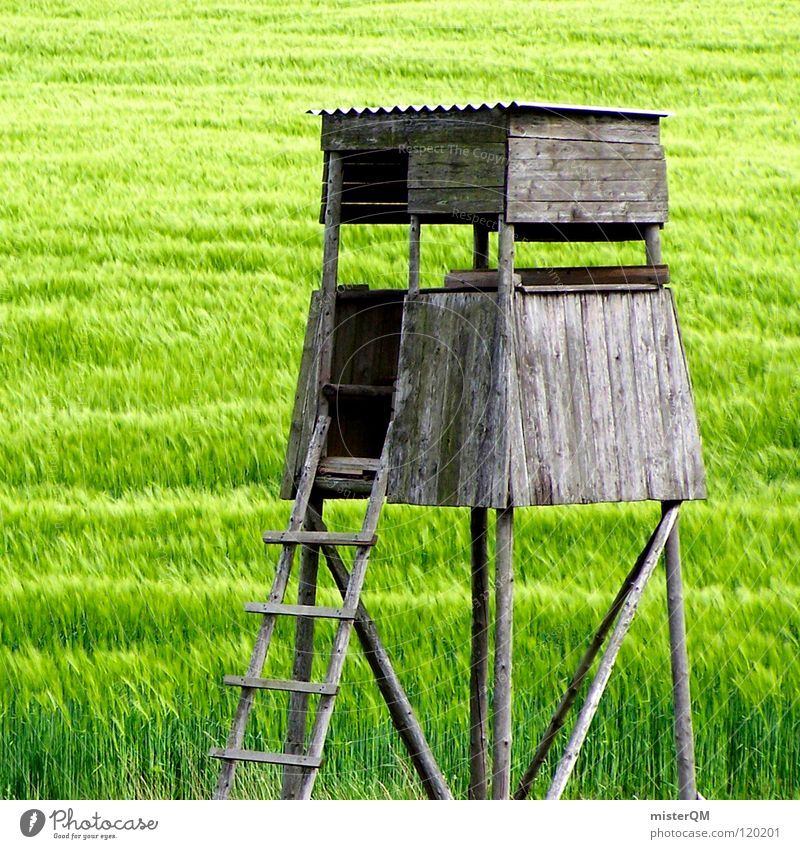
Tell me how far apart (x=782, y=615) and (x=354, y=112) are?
15.2 feet

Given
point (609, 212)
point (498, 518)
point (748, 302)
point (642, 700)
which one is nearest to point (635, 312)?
point (609, 212)

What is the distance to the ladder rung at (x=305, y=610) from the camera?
24.1 ft

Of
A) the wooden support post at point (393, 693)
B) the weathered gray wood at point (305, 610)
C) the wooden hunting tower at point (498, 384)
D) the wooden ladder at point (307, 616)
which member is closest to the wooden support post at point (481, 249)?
the wooden hunting tower at point (498, 384)

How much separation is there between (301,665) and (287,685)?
90 cm

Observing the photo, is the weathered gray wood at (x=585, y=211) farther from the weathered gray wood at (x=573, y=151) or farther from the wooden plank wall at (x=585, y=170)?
the weathered gray wood at (x=573, y=151)

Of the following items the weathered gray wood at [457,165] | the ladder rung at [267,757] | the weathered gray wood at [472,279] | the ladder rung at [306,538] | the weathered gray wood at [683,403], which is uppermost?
the weathered gray wood at [457,165]

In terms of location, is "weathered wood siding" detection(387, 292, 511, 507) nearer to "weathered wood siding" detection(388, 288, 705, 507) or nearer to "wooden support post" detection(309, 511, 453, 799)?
"weathered wood siding" detection(388, 288, 705, 507)

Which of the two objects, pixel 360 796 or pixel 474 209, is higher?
pixel 474 209

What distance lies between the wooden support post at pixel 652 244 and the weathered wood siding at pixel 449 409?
95 cm

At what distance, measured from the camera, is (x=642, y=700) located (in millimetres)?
9664

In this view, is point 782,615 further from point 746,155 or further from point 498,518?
point 746,155

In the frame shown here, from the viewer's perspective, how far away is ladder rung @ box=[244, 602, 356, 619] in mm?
7348

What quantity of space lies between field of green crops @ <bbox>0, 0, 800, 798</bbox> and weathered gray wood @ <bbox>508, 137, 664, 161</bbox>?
334cm

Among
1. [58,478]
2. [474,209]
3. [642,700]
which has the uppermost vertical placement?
[58,478]
